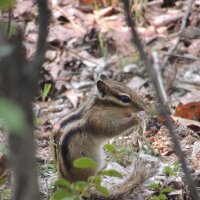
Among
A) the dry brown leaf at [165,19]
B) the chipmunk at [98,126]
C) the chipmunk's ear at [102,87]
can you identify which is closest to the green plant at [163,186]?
the chipmunk at [98,126]

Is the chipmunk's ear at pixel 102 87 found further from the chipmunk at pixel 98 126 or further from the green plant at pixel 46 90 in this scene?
the green plant at pixel 46 90

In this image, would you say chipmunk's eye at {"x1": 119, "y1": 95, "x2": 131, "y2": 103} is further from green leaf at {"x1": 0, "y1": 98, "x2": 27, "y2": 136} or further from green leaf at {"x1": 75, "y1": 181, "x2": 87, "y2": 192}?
green leaf at {"x1": 0, "y1": 98, "x2": 27, "y2": 136}

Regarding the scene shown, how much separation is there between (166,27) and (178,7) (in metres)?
0.49

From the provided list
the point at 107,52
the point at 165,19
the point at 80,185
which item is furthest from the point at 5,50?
the point at 165,19

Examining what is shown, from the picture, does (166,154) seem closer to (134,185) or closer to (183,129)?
(183,129)

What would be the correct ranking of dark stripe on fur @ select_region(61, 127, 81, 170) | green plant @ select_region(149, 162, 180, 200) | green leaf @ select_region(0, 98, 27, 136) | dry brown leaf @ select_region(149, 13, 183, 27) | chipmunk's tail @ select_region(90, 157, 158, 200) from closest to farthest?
1. green leaf @ select_region(0, 98, 27, 136)
2. green plant @ select_region(149, 162, 180, 200)
3. chipmunk's tail @ select_region(90, 157, 158, 200)
4. dark stripe on fur @ select_region(61, 127, 81, 170)
5. dry brown leaf @ select_region(149, 13, 183, 27)

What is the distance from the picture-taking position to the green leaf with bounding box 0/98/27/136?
1.72 meters

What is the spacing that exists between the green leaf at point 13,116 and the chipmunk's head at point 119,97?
3.35 metres

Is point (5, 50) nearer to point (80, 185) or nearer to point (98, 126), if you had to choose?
point (80, 185)

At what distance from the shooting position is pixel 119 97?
17.0 feet

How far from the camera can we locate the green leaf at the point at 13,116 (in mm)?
1723

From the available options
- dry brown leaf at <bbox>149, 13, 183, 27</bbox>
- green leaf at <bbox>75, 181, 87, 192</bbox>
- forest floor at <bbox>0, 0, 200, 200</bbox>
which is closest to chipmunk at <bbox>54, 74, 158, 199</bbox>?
forest floor at <bbox>0, 0, 200, 200</bbox>

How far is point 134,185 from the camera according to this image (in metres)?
4.45

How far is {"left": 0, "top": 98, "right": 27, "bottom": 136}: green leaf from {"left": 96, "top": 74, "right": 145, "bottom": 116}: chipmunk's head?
3.35 meters
